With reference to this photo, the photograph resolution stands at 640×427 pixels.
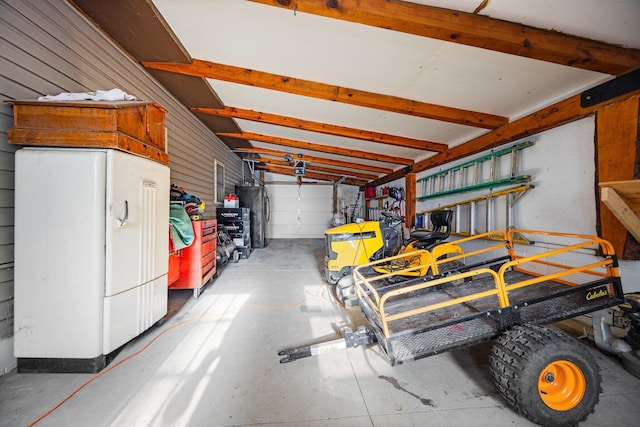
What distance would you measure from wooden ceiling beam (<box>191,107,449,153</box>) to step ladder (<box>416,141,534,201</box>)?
647mm

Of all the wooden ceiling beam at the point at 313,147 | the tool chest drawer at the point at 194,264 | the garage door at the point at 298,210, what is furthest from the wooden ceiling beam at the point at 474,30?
the garage door at the point at 298,210

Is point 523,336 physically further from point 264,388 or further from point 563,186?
point 563,186

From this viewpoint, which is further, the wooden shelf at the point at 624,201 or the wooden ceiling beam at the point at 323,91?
the wooden ceiling beam at the point at 323,91

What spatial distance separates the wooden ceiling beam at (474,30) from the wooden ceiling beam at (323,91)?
118cm

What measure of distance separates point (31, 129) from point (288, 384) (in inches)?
103

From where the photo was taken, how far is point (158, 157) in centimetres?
214

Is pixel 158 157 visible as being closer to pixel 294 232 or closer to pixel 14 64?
pixel 14 64

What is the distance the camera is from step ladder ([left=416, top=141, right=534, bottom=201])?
298cm

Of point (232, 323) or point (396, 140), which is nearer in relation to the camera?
point (232, 323)

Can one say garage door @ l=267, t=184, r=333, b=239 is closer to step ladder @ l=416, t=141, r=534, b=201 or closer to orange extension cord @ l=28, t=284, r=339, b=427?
step ladder @ l=416, t=141, r=534, b=201

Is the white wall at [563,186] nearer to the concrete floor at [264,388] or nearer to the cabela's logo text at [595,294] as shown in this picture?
the cabela's logo text at [595,294]

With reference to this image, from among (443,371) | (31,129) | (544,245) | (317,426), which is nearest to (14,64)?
(31,129)

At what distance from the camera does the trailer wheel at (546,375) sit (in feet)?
4.01

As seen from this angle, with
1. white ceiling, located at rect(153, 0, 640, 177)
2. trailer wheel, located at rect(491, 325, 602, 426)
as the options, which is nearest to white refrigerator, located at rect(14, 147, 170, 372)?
white ceiling, located at rect(153, 0, 640, 177)
